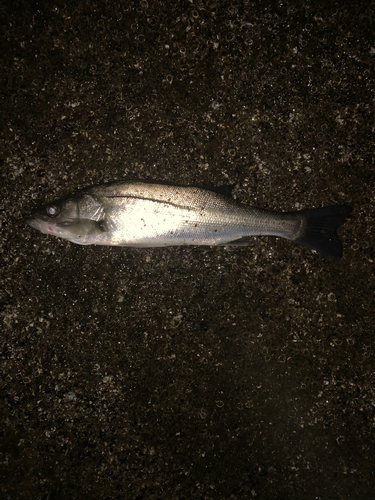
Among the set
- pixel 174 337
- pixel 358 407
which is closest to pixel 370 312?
pixel 358 407

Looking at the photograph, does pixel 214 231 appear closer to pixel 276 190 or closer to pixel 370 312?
pixel 276 190

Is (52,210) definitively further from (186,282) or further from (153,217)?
(186,282)

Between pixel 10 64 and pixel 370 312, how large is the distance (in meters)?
4.14

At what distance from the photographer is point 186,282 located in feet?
8.88

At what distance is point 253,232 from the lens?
8.22ft

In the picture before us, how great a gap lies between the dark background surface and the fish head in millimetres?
317

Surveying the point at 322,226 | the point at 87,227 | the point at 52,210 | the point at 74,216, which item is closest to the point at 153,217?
the point at 87,227

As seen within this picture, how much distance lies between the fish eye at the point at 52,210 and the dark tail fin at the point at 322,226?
6.94ft

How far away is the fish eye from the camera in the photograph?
7.86ft

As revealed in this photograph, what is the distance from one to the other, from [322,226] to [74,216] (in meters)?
2.19

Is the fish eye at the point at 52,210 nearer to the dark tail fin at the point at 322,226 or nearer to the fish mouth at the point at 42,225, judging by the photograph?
the fish mouth at the point at 42,225

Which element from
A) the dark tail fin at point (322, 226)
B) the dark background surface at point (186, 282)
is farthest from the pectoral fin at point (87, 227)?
the dark tail fin at point (322, 226)

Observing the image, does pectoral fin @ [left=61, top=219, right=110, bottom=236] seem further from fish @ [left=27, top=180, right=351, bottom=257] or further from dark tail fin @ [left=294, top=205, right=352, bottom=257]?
dark tail fin @ [left=294, top=205, right=352, bottom=257]

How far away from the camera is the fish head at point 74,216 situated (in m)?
2.41
